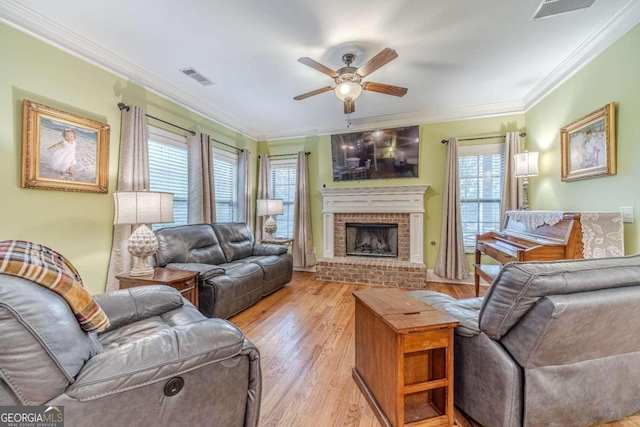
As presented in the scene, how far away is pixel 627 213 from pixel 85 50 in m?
4.90

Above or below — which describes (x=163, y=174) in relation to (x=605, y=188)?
above

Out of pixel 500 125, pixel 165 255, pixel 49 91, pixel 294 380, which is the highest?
pixel 500 125

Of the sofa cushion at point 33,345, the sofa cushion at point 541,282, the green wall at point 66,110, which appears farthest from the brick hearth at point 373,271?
the sofa cushion at point 33,345

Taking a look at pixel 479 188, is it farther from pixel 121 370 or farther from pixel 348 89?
pixel 121 370

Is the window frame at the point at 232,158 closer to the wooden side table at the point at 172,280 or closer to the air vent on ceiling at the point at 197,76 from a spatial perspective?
the air vent on ceiling at the point at 197,76

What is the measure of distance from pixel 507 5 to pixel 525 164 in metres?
1.97

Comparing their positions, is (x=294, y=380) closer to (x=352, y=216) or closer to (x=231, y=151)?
(x=352, y=216)

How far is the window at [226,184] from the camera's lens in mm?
4441

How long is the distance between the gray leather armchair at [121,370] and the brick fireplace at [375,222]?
324cm

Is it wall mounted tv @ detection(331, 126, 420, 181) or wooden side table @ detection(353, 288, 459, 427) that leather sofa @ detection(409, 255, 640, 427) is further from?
wall mounted tv @ detection(331, 126, 420, 181)

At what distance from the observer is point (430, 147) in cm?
437

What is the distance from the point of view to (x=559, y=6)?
205 centimetres

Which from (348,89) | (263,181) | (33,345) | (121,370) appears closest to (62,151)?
(33,345)

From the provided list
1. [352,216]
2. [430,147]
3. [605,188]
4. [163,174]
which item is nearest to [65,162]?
[163,174]
